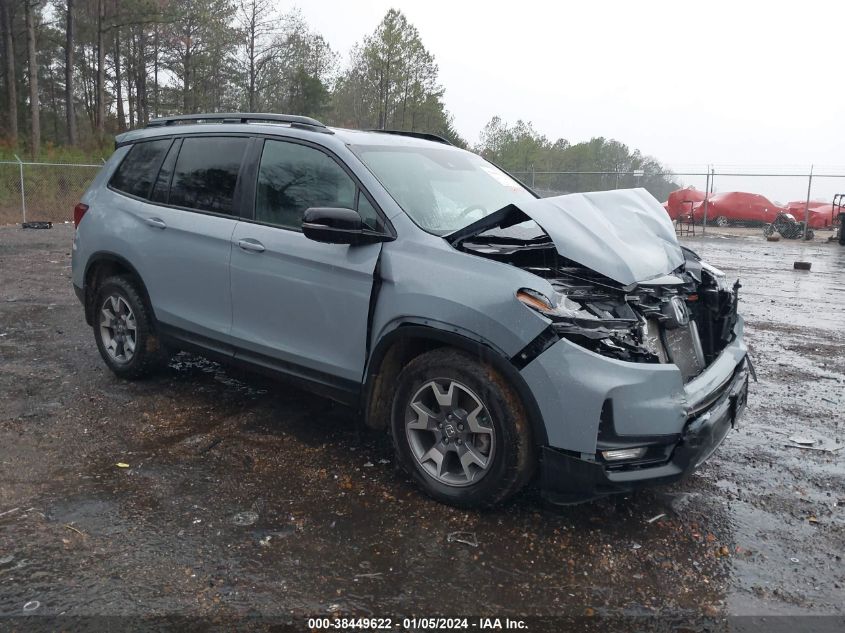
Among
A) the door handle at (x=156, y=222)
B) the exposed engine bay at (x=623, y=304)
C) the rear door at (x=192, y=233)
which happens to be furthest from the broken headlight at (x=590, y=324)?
the door handle at (x=156, y=222)

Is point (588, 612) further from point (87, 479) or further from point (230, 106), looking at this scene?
point (230, 106)

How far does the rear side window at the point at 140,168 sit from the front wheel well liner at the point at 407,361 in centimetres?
259

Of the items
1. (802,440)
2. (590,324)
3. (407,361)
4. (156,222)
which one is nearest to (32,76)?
(156,222)

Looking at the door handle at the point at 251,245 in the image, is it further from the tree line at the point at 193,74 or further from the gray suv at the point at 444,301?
the tree line at the point at 193,74

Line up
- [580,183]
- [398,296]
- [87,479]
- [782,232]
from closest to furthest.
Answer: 1. [398,296]
2. [87,479]
3. [782,232]
4. [580,183]

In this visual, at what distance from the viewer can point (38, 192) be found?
2188 cm

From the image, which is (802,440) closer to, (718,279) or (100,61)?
(718,279)

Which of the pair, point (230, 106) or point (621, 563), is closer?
point (621, 563)

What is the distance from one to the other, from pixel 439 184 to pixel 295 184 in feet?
2.90

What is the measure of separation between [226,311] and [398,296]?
1.48 metres

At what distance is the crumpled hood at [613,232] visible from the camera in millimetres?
3309

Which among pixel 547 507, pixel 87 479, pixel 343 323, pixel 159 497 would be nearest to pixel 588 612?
pixel 547 507

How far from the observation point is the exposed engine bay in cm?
307

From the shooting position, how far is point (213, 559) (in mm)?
2998
